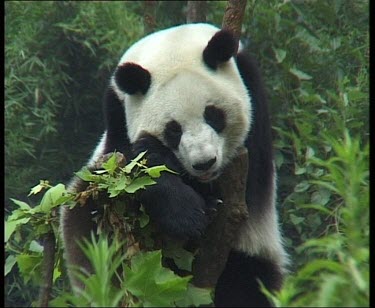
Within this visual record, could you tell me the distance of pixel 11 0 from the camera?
8.68 meters

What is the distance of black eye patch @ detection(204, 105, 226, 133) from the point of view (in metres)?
4.95

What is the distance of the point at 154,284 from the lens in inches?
141

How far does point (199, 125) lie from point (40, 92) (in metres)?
3.64

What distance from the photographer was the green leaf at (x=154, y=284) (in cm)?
353

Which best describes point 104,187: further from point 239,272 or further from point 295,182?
point 295,182

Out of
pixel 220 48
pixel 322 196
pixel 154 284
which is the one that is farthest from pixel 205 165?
pixel 322 196

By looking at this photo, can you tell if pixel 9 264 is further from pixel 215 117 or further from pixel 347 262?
pixel 347 262

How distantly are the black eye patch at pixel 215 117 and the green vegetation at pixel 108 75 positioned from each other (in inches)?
23.9

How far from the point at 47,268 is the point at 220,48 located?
64.4 inches

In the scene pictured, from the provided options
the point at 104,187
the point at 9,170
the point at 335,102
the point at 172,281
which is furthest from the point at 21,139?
the point at 172,281

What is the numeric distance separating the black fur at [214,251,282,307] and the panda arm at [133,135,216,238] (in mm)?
650

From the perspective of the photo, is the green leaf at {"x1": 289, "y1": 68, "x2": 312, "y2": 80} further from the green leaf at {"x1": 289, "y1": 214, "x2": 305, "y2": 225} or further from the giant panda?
the giant panda

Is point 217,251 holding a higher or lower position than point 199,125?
lower

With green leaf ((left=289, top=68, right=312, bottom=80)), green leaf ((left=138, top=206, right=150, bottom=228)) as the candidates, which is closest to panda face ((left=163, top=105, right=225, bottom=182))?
green leaf ((left=138, top=206, right=150, bottom=228))
